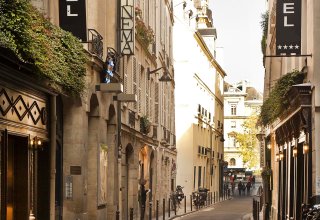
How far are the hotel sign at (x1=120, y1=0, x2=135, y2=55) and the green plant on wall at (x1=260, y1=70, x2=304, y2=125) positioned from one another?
15.6 feet

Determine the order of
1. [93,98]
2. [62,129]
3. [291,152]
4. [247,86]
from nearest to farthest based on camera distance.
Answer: [62,129]
[93,98]
[291,152]
[247,86]

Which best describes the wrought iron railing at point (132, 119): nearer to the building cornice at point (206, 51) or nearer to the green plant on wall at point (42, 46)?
the green plant on wall at point (42, 46)

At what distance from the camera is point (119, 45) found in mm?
28672

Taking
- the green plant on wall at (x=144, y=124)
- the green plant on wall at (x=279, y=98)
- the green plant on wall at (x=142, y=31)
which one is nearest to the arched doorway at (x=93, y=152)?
the green plant on wall at (x=279, y=98)

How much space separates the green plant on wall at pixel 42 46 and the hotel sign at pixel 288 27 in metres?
4.70

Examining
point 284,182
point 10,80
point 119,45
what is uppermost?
point 119,45

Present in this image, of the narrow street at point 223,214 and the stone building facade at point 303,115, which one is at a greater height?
the stone building facade at point 303,115

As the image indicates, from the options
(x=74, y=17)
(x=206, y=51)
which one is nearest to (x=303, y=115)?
(x=74, y=17)

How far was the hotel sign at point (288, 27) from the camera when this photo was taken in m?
21.0

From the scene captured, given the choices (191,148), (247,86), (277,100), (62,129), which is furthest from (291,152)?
(247,86)

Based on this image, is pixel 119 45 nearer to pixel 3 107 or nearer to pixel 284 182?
pixel 284 182

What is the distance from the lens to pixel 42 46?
17047 mm

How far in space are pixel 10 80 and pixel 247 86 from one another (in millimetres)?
143428

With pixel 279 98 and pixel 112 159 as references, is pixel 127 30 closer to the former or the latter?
pixel 112 159
